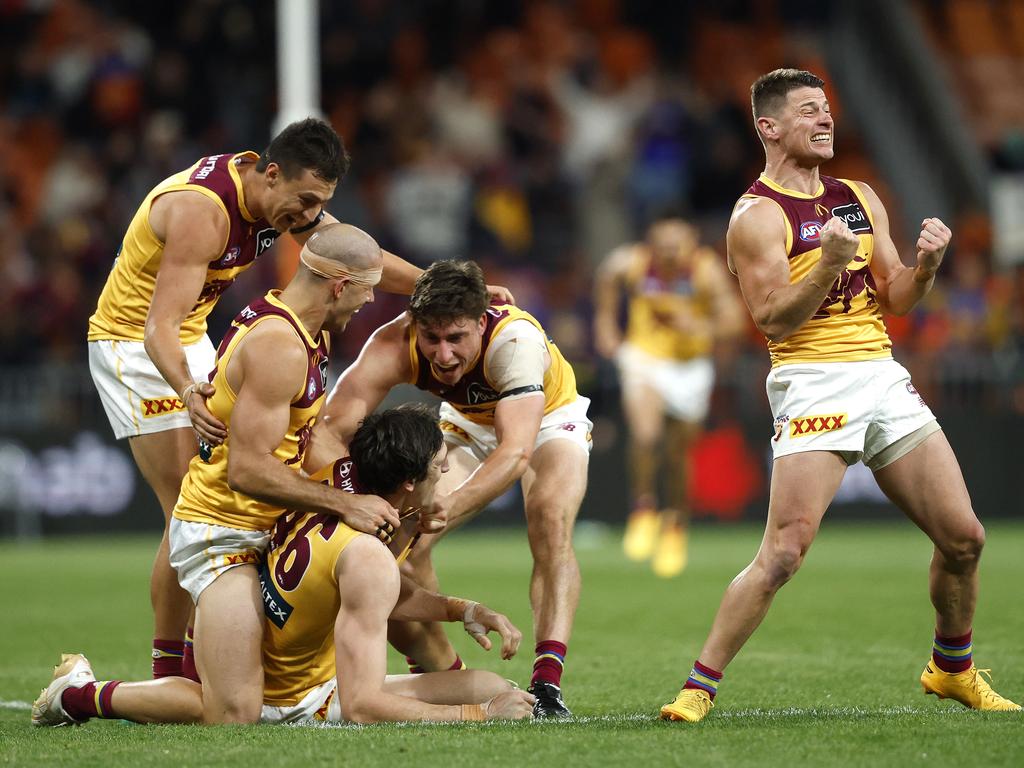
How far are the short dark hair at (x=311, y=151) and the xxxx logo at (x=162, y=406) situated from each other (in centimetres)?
122

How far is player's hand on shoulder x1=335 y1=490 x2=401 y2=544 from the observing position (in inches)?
225

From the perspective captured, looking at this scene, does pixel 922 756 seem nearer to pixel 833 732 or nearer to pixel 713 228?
pixel 833 732

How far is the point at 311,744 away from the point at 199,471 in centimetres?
146

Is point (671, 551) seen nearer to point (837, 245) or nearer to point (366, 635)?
point (837, 245)

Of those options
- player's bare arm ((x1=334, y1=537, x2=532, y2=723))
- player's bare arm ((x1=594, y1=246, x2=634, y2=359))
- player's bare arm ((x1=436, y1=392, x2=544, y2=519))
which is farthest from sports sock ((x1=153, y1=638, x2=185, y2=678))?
player's bare arm ((x1=594, y1=246, x2=634, y2=359))

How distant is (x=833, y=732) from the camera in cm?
539

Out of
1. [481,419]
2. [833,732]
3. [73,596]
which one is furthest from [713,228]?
[833,732]

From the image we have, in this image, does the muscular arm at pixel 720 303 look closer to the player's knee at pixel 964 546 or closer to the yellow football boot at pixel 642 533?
the yellow football boot at pixel 642 533

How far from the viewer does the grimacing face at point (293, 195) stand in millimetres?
Result: 6547

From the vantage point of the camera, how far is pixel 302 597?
5.75 m

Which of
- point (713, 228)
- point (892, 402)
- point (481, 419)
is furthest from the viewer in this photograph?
point (713, 228)

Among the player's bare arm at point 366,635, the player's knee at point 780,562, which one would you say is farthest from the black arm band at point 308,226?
the player's knee at point 780,562

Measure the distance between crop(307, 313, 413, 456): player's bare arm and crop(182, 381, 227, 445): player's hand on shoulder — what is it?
44cm

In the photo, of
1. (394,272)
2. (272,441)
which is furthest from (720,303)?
(272,441)
